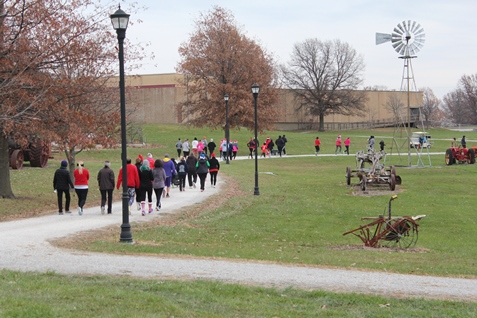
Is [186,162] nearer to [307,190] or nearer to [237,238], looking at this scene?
[307,190]

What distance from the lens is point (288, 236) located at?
1820cm

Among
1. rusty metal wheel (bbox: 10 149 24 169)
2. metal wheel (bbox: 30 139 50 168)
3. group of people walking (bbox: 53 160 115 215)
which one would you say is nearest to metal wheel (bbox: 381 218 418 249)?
group of people walking (bbox: 53 160 115 215)

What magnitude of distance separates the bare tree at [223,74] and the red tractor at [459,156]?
63.0 feet

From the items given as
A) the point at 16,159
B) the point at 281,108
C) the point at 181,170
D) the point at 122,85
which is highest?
the point at 281,108

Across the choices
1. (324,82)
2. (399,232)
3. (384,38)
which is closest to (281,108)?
(324,82)

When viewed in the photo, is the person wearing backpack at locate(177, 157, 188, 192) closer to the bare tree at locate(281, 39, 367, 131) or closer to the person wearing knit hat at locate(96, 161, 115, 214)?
the person wearing knit hat at locate(96, 161, 115, 214)

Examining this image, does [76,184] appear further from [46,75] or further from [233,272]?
[233,272]

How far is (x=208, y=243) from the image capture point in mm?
15719

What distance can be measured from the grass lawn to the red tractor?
3670 mm

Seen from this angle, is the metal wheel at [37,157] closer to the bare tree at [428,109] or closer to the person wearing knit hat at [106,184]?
the person wearing knit hat at [106,184]

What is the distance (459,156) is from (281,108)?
48511mm

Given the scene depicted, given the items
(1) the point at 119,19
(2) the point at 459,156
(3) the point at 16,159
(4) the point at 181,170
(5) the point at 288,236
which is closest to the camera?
(1) the point at 119,19

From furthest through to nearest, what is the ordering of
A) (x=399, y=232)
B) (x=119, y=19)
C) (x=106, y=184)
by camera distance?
1. (x=106, y=184)
2. (x=399, y=232)
3. (x=119, y=19)

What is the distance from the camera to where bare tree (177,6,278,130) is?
59688mm
